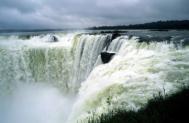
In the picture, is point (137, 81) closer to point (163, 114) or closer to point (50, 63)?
point (163, 114)

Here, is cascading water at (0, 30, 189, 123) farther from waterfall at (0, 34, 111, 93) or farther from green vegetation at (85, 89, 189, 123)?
green vegetation at (85, 89, 189, 123)

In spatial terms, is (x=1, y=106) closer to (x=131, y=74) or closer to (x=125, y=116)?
(x=131, y=74)

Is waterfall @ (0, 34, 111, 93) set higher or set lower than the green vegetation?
lower

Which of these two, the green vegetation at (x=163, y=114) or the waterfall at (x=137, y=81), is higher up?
the green vegetation at (x=163, y=114)

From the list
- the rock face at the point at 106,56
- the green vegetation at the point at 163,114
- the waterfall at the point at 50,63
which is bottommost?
the waterfall at the point at 50,63

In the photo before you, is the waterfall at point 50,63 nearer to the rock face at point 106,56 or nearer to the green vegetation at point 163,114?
the rock face at point 106,56

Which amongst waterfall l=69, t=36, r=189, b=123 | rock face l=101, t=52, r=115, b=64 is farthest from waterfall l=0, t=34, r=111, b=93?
waterfall l=69, t=36, r=189, b=123

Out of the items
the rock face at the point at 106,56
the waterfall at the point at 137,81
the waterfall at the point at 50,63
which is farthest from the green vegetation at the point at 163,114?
the waterfall at the point at 50,63

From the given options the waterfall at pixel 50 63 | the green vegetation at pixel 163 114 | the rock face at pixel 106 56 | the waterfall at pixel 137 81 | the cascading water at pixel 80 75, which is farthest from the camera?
the waterfall at pixel 50 63

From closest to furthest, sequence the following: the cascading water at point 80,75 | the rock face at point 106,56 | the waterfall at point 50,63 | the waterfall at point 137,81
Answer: the waterfall at point 137,81 < the cascading water at point 80,75 < the rock face at point 106,56 < the waterfall at point 50,63
